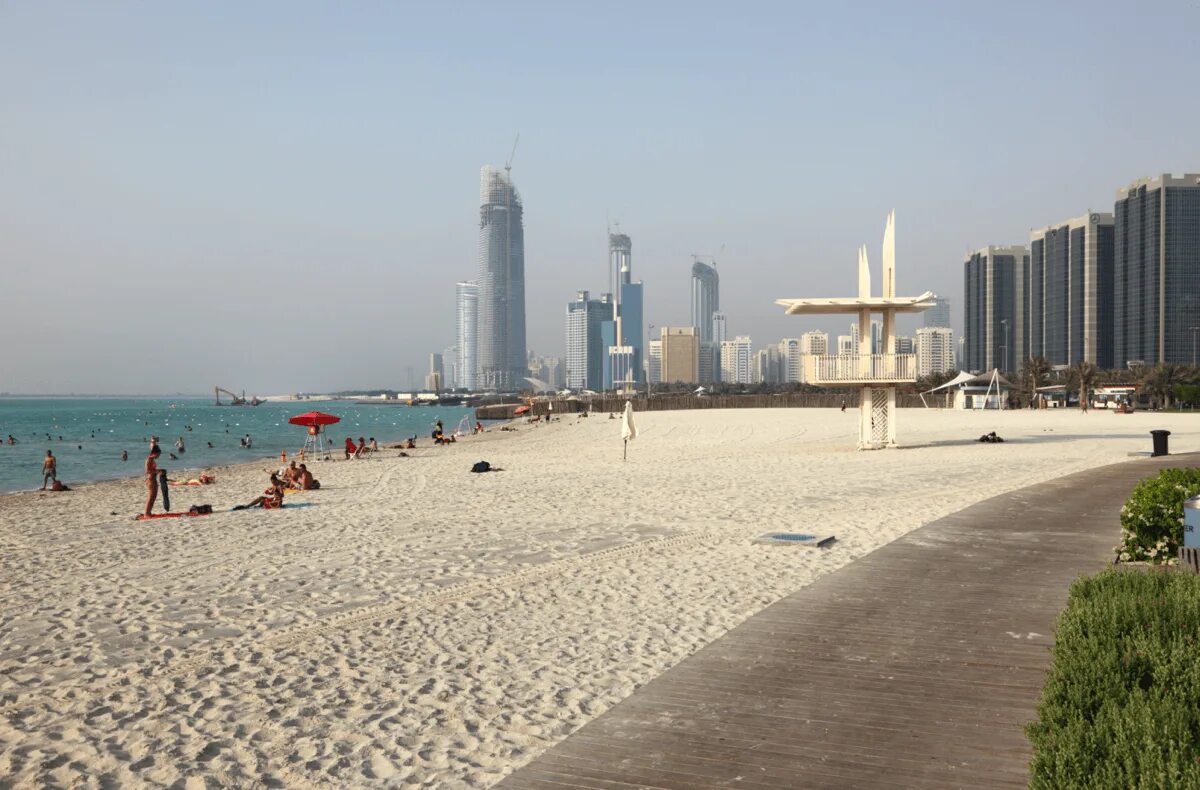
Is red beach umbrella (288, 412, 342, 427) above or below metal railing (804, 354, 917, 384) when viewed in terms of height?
below

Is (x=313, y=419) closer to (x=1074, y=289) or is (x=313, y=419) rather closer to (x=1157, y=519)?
(x=1157, y=519)

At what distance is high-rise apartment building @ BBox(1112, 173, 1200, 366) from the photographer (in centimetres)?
11712

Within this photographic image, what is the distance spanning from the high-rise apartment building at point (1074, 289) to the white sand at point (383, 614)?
134 metres

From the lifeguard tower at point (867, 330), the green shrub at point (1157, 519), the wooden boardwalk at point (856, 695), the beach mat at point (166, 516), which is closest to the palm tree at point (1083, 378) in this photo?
the lifeguard tower at point (867, 330)

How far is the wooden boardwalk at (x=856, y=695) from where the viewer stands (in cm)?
434

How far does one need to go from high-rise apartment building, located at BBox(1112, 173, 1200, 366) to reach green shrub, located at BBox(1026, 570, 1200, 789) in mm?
129081

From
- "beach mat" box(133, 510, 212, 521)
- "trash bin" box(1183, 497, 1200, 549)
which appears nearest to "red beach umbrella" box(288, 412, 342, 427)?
"beach mat" box(133, 510, 212, 521)

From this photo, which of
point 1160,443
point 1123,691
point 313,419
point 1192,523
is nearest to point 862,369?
point 1160,443

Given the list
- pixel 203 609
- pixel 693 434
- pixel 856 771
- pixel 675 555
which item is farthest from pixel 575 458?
pixel 856 771

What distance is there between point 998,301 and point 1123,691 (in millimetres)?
175453

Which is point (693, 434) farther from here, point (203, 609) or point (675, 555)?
point (203, 609)

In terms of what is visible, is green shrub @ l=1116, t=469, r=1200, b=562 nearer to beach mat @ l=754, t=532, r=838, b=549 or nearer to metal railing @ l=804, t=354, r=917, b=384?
beach mat @ l=754, t=532, r=838, b=549

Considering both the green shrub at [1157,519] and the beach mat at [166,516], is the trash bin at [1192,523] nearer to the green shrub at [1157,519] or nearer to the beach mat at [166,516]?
the green shrub at [1157,519]

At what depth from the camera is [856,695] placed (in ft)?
17.6
